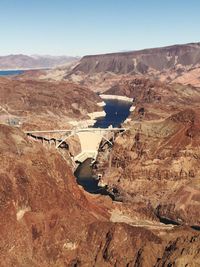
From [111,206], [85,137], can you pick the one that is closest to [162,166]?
[111,206]

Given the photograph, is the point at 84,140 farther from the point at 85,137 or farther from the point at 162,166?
the point at 162,166

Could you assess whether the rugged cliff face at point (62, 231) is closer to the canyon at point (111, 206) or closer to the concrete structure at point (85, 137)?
the canyon at point (111, 206)

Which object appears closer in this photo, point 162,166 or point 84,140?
point 162,166

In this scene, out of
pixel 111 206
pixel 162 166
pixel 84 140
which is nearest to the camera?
pixel 111 206

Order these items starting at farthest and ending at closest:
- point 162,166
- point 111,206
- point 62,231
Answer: point 162,166
point 111,206
point 62,231

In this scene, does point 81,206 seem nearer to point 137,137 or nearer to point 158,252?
point 158,252

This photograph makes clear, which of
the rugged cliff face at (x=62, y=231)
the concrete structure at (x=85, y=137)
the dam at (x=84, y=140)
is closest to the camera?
the rugged cliff face at (x=62, y=231)

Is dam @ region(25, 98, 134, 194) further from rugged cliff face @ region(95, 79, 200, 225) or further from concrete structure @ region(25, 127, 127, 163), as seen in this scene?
rugged cliff face @ region(95, 79, 200, 225)

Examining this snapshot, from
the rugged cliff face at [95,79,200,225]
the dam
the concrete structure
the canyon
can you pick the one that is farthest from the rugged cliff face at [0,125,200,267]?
the concrete structure

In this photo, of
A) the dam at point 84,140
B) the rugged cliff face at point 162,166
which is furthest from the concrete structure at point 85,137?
the rugged cliff face at point 162,166

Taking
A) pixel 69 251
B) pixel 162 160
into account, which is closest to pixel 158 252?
pixel 69 251
